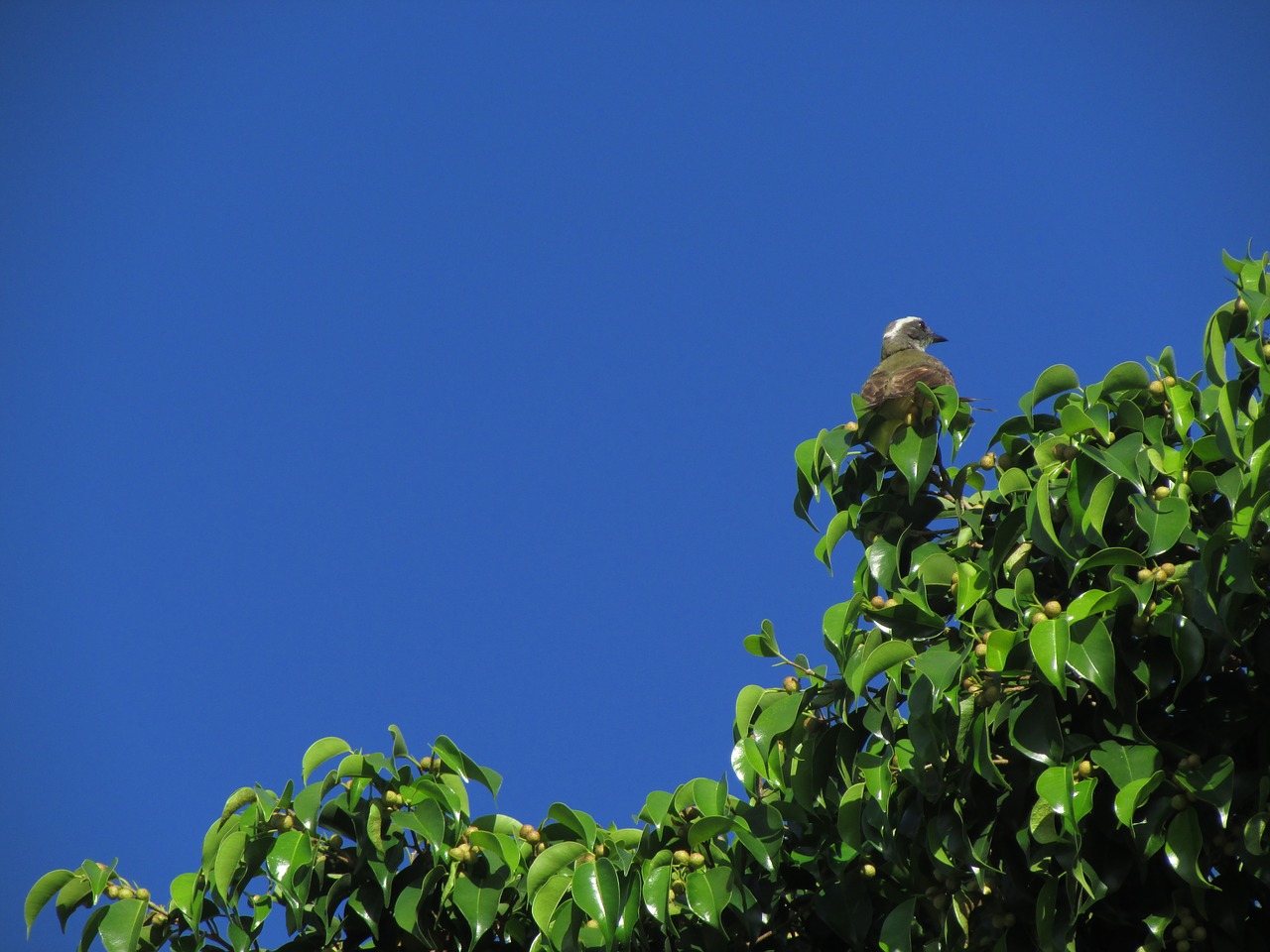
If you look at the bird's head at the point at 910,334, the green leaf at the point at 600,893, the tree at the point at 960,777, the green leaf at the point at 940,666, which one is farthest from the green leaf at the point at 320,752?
the bird's head at the point at 910,334

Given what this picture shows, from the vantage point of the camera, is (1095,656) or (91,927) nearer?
(1095,656)

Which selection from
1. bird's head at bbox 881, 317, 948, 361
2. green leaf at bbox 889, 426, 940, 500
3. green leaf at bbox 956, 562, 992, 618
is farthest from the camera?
bird's head at bbox 881, 317, 948, 361

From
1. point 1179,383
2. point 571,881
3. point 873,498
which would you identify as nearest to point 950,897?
point 571,881

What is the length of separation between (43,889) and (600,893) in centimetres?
164

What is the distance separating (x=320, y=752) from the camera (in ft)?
12.7

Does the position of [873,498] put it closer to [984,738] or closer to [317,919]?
[984,738]

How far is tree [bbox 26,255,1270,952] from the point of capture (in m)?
3.09

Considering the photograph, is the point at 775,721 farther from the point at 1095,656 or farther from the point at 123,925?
the point at 123,925

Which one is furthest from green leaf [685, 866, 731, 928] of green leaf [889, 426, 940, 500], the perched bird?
the perched bird

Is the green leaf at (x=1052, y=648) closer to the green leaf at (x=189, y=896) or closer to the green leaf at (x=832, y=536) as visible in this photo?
the green leaf at (x=832, y=536)

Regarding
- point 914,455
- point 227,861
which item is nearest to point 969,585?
point 914,455

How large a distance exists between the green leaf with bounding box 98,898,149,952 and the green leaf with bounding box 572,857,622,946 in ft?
4.04

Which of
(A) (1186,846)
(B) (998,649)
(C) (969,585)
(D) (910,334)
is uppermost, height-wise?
(D) (910,334)

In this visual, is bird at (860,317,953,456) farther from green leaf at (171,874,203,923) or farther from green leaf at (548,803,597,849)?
green leaf at (171,874,203,923)
